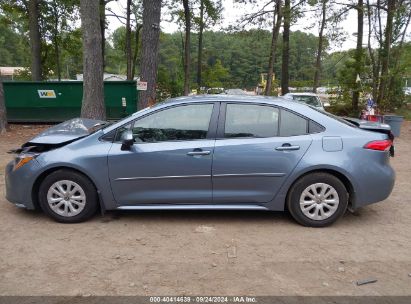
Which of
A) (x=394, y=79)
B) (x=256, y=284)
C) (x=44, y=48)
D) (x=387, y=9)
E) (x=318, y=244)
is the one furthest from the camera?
(x=44, y=48)

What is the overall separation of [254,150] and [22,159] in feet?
8.87

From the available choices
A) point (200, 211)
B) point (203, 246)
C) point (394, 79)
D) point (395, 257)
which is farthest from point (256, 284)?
point (394, 79)

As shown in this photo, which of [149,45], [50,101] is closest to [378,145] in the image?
[149,45]

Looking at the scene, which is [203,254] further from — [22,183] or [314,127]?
[22,183]

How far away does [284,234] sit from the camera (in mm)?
4383

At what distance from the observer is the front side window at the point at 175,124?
4555 millimetres

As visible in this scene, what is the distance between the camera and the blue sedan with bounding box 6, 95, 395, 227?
14.6 ft

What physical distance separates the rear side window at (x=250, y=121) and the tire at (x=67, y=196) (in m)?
1.73

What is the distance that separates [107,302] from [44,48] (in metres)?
26.4

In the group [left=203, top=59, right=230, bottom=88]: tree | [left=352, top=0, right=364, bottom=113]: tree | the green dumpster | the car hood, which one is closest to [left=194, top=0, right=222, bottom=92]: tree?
[left=203, top=59, right=230, bottom=88]: tree

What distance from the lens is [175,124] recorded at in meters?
4.58

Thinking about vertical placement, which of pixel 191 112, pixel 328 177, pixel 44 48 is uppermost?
pixel 44 48

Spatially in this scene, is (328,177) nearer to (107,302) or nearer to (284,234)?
(284,234)

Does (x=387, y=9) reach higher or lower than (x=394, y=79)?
higher
